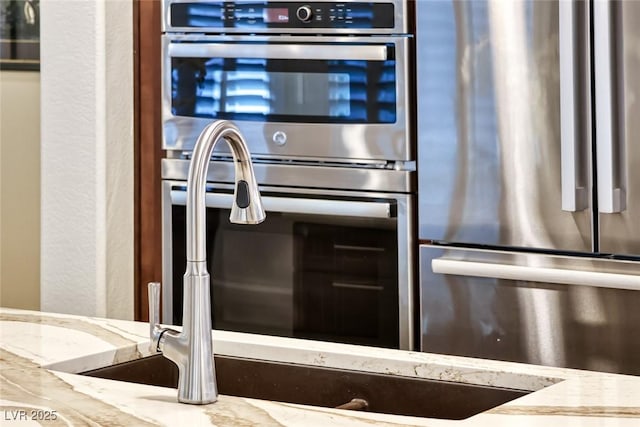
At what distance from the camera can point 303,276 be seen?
286cm

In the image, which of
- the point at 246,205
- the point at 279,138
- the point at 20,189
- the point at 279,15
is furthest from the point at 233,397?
the point at 20,189

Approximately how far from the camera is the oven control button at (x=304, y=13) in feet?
9.11

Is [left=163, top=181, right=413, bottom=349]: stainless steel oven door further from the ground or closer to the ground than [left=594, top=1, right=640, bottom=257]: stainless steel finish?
closer to the ground

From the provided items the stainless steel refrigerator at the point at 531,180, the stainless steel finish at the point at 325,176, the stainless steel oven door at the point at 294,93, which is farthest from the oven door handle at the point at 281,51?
the stainless steel finish at the point at 325,176

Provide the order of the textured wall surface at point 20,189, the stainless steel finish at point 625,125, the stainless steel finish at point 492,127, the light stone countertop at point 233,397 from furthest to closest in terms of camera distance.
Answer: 1. the textured wall surface at point 20,189
2. the stainless steel finish at point 492,127
3. the stainless steel finish at point 625,125
4. the light stone countertop at point 233,397

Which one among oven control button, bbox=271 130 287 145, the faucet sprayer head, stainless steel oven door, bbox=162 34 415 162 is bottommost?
the faucet sprayer head

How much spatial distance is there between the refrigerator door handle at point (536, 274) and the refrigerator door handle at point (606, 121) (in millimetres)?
152

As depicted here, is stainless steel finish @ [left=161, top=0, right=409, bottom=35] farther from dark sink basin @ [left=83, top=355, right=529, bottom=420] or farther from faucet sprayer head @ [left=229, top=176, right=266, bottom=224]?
faucet sprayer head @ [left=229, top=176, right=266, bottom=224]

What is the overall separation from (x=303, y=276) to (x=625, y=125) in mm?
952

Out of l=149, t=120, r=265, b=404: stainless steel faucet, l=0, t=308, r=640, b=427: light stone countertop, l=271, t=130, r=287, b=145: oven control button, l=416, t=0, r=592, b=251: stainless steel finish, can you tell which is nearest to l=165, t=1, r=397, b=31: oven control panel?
l=416, t=0, r=592, b=251: stainless steel finish

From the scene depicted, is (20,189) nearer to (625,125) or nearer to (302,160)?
(302,160)

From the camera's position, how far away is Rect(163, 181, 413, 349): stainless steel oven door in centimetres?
273

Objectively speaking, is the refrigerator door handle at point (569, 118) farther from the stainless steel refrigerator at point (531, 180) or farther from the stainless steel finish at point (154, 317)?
the stainless steel finish at point (154, 317)

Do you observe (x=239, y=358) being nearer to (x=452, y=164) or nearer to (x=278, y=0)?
(x=452, y=164)
